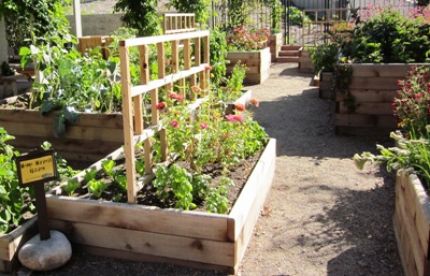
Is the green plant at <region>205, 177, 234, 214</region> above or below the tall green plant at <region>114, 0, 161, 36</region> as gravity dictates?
below

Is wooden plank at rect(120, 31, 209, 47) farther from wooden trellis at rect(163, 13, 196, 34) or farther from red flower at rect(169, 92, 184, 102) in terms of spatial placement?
red flower at rect(169, 92, 184, 102)

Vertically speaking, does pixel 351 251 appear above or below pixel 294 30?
below

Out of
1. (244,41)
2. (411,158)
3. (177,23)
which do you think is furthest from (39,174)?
(244,41)

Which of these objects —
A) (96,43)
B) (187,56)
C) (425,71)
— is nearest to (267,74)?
(96,43)

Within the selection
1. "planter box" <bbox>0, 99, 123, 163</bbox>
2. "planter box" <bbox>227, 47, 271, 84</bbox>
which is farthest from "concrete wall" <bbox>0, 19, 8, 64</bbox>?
"planter box" <bbox>0, 99, 123, 163</bbox>

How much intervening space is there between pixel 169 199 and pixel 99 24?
13904 mm

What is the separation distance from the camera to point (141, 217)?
118 inches

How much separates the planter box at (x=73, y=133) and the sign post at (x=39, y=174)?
191 centimetres

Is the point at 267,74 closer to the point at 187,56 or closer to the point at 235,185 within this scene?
the point at 187,56

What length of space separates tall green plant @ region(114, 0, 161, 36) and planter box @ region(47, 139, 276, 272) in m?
7.53

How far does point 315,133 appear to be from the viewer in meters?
6.20

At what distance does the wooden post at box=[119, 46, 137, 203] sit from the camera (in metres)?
2.87

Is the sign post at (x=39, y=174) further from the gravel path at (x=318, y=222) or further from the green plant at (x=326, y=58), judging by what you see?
the green plant at (x=326, y=58)

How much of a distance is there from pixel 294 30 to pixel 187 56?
15.3 m
